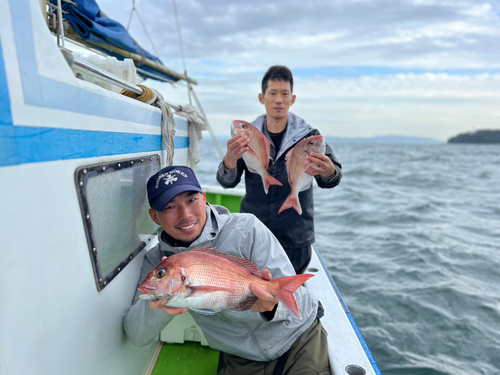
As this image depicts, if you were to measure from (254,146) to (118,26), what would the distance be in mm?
2654

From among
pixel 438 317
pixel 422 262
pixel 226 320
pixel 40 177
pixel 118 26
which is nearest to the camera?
pixel 40 177

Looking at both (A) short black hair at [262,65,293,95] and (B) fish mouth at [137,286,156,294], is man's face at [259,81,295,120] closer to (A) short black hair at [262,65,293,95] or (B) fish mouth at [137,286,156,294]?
(A) short black hair at [262,65,293,95]

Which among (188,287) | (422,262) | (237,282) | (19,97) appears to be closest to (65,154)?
(19,97)

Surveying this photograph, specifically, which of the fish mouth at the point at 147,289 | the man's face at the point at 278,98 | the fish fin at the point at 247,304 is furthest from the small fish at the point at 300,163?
the fish mouth at the point at 147,289

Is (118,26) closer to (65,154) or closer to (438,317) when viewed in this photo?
(65,154)

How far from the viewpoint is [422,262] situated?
7609mm

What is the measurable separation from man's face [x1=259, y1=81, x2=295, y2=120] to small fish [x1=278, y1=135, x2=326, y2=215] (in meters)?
0.64

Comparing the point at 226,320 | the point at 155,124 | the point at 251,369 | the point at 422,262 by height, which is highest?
the point at 155,124

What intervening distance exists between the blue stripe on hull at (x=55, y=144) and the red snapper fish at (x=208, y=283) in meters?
0.66

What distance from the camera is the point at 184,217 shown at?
2.13m

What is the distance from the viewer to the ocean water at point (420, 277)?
15.3 feet

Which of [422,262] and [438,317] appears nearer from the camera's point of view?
[438,317]

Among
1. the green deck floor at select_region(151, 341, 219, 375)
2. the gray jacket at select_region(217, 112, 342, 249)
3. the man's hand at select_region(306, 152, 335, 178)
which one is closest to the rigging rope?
the gray jacket at select_region(217, 112, 342, 249)

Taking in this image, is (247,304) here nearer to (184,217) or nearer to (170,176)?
(184,217)
